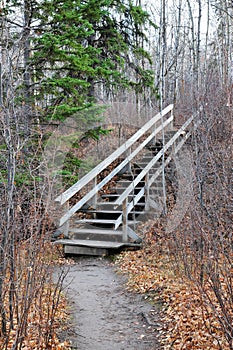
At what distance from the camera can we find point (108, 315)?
17.0 feet

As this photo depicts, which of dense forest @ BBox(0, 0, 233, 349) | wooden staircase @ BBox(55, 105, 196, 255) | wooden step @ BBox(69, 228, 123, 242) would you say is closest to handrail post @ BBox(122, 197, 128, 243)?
wooden staircase @ BBox(55, 105, 196, 255)

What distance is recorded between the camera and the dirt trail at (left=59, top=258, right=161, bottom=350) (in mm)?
4434

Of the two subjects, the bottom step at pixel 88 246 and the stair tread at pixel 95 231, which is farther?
the stair tread at pixel 95 231

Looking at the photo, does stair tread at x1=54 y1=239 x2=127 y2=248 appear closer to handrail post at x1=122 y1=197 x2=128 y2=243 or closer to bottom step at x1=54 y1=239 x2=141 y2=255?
bottom step at x1=54 y1=239 x2=141 y2=255

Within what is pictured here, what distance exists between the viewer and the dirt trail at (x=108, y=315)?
443 centimetres

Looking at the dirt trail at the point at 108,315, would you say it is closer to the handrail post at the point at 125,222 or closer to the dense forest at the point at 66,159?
the dense forest at the point at 66,159

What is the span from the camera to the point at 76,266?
7.32m

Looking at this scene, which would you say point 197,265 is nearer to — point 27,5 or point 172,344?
point 172,344

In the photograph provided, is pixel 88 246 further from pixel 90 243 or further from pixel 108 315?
pixel 108 315

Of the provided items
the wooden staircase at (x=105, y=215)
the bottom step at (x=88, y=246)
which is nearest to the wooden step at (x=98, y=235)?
the wooden staircase at (x=105, y=215)

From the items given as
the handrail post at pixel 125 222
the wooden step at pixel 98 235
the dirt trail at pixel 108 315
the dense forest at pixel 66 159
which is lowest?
the dirt trail at pixel 108 315

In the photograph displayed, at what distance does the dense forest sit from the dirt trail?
348 millimetres

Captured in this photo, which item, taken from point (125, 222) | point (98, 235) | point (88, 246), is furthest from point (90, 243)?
point (125, 222)

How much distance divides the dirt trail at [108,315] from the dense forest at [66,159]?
0.35 meters
